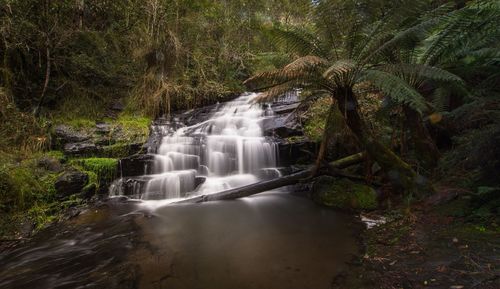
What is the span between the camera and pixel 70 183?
543cm

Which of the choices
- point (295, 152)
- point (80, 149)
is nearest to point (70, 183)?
point (80, 149)

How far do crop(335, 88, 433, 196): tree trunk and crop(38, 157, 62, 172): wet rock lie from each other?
4974mm

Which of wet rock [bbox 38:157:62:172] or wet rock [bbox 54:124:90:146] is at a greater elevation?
wet rock [bbox 54:124:90:146]

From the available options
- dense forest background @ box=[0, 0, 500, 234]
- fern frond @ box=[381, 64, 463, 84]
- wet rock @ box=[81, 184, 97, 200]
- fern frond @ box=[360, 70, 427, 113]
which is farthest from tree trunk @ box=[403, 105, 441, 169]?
wet rock @ box=[81, 184, 97, 200]

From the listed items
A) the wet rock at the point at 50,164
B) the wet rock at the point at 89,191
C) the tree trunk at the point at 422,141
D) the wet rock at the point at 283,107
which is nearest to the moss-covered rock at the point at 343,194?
the tree trunk at the point at 422,141

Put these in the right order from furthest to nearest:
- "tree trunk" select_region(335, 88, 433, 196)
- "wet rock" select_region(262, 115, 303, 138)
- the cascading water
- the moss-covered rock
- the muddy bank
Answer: "wet rock" select_region(262, 115, 303, 138) → the cascading water → the moss-covered rock → "tree trunk" select_region(335, 88, 433, 196) → the muddy bank

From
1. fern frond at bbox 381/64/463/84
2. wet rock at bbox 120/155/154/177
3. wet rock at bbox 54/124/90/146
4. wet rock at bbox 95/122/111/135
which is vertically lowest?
wet rock at bbox 120/155/154/177

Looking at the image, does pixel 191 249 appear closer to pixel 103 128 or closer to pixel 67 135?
pixel 67 135

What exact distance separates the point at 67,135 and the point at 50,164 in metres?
1.13

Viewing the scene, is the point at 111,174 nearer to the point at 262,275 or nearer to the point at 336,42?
the point at 262,275

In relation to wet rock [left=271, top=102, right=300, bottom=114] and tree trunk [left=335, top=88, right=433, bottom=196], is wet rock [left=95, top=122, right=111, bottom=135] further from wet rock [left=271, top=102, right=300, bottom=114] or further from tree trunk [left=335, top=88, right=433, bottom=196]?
tree trunk [left=335, top=88, right=433, bottom=196]

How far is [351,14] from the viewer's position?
422 cm

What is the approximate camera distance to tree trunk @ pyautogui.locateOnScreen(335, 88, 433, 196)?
4.30 metres

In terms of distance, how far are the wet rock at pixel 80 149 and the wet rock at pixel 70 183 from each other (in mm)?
728
